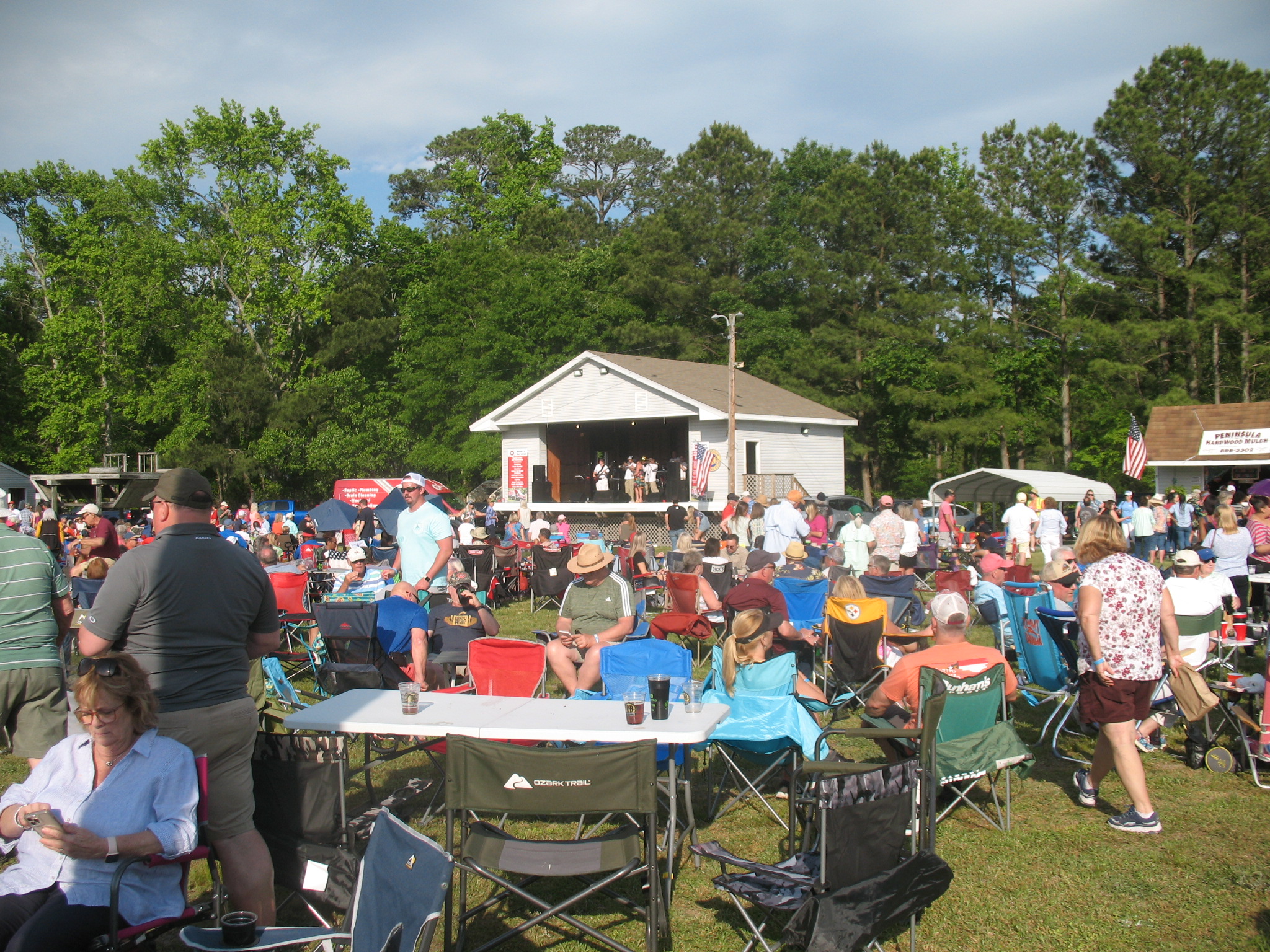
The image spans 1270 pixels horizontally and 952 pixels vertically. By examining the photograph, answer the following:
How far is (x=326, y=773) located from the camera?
10.7ft

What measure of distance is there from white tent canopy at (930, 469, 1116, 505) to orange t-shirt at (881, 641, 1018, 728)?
16858mm

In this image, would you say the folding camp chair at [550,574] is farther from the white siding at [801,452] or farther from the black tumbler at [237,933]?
the white siding at [801,452]

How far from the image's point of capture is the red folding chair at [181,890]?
253 centimetres

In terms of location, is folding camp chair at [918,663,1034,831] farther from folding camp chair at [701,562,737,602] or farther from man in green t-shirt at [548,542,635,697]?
folding camp chair at [701,562,737,602]

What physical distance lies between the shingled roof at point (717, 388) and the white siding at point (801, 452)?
0.42 m

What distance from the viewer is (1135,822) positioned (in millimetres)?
4285

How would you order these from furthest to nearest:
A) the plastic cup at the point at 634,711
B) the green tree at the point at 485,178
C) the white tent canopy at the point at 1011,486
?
the green tree at the point at 485,178, the white tent canopy at the point at 1011,486, the plastic cup at the point at 634,711

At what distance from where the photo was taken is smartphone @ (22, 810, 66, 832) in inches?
102


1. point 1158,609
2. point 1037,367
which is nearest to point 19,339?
point 1037,367

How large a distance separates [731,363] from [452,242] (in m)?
18.2

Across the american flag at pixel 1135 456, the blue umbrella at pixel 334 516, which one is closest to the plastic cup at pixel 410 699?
the blue umbrella at pixel 334 516

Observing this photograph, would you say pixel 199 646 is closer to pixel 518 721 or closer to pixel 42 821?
pixel 42 821

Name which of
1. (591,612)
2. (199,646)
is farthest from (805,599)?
(199,646)

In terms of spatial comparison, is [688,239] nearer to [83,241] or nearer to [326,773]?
[83,241]
